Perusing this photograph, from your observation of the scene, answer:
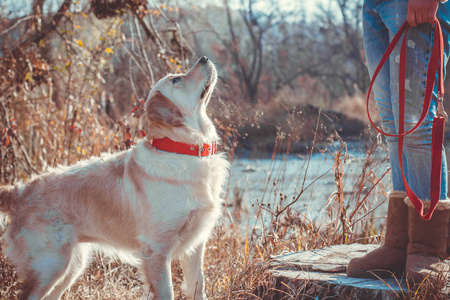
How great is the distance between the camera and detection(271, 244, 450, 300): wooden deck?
2158 millimetres

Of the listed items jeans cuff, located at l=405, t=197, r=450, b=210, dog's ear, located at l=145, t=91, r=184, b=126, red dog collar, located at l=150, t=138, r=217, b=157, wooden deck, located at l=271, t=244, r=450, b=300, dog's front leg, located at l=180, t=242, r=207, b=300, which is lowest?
dog's front leg, located at l=180, t=242, r=207, b=300

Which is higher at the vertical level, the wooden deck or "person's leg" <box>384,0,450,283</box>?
"person's leg" <box>384,0,450,283</box>

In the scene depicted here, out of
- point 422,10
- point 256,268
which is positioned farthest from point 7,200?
point 422,10

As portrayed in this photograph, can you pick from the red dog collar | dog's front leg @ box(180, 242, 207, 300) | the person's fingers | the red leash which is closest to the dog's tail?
the red dog collar

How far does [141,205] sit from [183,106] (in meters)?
0.69

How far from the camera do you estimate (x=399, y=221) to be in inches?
89.7

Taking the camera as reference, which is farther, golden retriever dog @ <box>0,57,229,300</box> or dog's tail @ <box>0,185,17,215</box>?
dog's tail @ <box>0,185,17,215</box>

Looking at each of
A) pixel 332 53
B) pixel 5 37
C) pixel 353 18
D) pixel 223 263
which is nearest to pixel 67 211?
pixel 223 263

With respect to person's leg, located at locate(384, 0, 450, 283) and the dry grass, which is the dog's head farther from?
person's leg, located at locate(384, 0, 450, 283)

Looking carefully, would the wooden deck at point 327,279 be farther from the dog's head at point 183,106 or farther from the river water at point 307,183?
the dog's head at point 183,106

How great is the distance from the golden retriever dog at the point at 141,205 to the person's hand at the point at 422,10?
1.27 m

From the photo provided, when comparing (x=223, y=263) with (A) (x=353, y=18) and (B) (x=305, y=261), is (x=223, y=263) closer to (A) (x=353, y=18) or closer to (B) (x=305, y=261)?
(B) (x=305, y=261)

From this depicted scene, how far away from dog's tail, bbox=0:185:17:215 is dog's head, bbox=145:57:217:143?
0.91 meters

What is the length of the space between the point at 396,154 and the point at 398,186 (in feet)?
0.57
